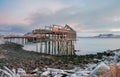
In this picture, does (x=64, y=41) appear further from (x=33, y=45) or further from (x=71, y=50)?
(x=33, y=45)

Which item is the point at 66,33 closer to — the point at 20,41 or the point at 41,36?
the point at 41,36

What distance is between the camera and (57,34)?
171ft

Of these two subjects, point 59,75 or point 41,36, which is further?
point 41,36

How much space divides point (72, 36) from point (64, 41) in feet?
7.59

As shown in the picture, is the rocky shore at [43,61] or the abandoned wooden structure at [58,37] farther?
the abandoned wooden structure at [58,37]

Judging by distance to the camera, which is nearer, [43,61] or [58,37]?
[43,61]

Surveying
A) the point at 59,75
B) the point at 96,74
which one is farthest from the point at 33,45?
the point at 96,74

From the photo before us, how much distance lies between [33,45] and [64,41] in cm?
1511

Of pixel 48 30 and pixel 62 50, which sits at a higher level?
pixel 48 30

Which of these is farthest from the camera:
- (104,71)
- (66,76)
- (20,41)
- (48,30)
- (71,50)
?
(20,41)

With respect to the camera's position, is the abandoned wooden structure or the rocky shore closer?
the rocky shore

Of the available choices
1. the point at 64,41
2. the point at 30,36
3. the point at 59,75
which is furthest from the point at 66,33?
the point at 59,75

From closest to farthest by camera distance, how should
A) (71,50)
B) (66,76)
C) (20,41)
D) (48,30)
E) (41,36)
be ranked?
(66,76) < (48,30) < (41,36) < (71,50) < (20,41)

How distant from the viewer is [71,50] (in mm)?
56812
